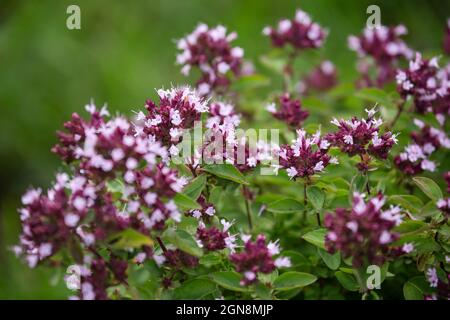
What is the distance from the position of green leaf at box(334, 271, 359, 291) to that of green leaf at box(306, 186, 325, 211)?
0.24 meters

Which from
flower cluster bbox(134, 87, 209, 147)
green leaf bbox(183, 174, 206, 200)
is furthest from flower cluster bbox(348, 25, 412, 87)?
green leaf bbox(183, 174, 206, 200)

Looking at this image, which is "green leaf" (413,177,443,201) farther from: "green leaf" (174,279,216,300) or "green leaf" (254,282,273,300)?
"green leaf" (174,279,216,300)

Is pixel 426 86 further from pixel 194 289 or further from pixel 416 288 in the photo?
pixel 194 289

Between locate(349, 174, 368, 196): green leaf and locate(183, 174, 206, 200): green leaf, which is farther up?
locate(349, 174, 368, 196): green leaf

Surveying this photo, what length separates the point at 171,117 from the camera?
76.0 inches

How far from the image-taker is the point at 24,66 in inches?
173

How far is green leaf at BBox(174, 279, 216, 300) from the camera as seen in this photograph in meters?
1.89

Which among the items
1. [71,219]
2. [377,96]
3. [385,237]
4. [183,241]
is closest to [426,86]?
[377,96]

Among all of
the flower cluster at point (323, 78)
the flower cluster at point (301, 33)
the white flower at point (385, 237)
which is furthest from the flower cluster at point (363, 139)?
the flower cluster at point (323, 78)

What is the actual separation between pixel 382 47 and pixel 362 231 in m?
1.59

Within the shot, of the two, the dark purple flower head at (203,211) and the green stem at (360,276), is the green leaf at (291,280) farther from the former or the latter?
the dark purple flower head at (203,211)

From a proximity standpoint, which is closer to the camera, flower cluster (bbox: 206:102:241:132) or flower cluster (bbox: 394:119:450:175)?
flower cluster (bbox: 206:102:241:132)

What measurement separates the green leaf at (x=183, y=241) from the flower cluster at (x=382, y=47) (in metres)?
1.69

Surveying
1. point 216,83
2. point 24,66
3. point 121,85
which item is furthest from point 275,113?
point 24,66
